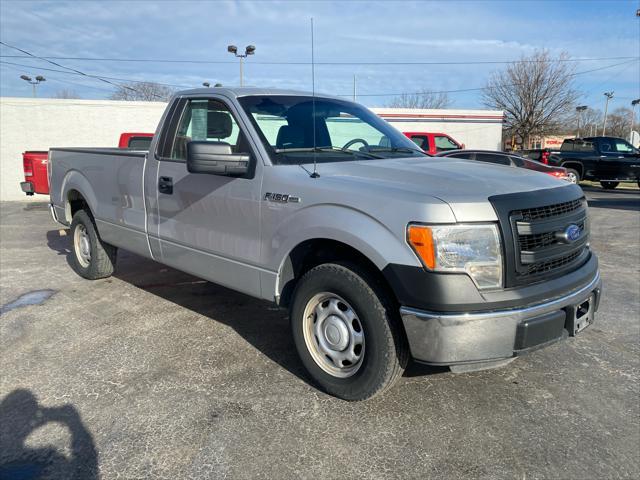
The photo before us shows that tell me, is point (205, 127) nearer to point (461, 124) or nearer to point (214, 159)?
point (214, 159)

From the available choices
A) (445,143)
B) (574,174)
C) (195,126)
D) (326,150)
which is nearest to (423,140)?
(445,143)

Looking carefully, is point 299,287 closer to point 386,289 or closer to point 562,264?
point 386,289

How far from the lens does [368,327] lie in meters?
2.88

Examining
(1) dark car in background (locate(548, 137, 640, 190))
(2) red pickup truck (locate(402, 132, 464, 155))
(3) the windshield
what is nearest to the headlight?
(3) the windshield

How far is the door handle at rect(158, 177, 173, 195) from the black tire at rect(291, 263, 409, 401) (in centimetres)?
172

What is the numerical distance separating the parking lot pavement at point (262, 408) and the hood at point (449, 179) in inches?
51.0

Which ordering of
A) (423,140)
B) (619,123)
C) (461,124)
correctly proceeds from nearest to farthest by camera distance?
(423,140) → (461,124) → (619,123)

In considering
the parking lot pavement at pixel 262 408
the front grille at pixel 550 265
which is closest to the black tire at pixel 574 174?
the parking lot pavement at pixel 262 408

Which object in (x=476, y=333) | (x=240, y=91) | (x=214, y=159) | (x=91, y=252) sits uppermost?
(x=240, y=91)

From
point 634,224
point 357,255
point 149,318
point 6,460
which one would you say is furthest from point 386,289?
point 634,224

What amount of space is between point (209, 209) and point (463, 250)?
6.80 ft

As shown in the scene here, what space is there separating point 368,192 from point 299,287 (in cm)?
82

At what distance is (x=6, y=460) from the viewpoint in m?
2.58

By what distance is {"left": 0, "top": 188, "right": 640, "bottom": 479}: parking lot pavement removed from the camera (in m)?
2.59
